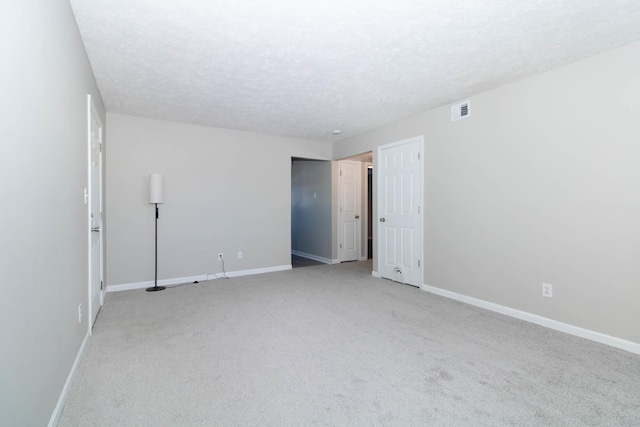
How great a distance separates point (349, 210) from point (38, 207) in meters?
5.57

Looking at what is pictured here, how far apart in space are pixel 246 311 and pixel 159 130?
9.94ft

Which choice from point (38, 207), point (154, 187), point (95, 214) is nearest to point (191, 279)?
point (154, 187)

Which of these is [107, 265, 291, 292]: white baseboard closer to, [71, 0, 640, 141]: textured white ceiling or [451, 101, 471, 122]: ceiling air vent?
[71, 0, 640, 141]: textured white ceiling

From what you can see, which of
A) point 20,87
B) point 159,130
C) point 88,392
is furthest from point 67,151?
point 159,130

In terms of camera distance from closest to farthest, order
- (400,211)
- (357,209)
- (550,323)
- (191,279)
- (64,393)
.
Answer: (64,393), (550,323), (400,211), (191,279), (357,209)

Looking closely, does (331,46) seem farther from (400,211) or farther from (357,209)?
(357,209)

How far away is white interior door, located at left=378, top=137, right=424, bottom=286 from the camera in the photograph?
4512mm

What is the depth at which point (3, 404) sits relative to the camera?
110 cm

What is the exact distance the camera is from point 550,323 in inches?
120

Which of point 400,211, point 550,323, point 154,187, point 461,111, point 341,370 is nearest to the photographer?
point 341,370

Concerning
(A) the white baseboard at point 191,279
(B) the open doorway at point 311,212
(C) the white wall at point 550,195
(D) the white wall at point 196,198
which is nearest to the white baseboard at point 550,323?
(C) the white wall at point 550,195

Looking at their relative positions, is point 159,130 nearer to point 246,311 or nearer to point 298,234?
point 246,311

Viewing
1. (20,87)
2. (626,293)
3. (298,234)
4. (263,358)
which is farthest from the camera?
(298,234)

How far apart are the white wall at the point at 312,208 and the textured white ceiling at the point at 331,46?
2.83m
